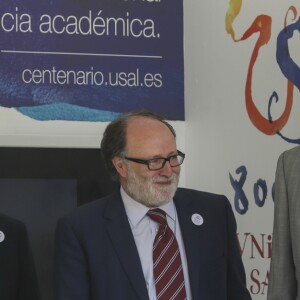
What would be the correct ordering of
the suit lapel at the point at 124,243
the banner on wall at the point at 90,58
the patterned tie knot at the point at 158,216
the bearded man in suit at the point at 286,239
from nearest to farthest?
the bearded man in suit at the point at 286,239 → the suit lapel at the point at 124,243 → the patterned tie knot at the point at 158,216 → the banner on wall at the point at 90,58

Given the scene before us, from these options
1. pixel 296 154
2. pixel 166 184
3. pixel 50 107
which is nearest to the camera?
pixel 296 154

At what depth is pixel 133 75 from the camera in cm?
484

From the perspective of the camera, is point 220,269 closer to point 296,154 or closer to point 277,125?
point 296,154

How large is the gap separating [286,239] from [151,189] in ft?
1.94

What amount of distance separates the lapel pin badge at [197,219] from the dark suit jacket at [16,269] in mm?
856

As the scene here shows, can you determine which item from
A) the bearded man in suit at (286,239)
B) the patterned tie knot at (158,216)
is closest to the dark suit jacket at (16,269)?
the patterned tie knot at (158,216)

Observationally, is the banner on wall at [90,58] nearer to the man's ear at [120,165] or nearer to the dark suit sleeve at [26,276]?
the dark suit sleeve at [26,276]

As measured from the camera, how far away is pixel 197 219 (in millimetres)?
3832

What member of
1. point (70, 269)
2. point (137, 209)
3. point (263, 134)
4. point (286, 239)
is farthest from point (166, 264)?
point (263, 134)

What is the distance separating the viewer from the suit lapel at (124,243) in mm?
3645

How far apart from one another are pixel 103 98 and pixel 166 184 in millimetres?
1221

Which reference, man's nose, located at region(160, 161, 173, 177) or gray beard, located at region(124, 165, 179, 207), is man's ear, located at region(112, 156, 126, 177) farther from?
man's nose, located at region(160, 161, 173, 177)

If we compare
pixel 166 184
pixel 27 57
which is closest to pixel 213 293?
pixel 166 184

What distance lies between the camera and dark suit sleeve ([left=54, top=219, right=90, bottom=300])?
3.68 m
